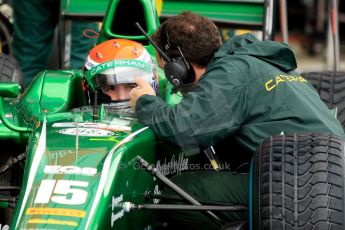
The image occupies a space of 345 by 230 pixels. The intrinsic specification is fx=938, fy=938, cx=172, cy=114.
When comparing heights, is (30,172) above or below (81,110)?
below

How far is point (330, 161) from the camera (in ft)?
12.8

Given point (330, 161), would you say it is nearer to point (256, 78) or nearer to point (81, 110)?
point (256, 78)

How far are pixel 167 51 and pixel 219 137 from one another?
70 cm

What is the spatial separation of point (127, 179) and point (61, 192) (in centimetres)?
37

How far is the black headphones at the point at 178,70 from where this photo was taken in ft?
15.1

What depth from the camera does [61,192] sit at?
12.4 ft

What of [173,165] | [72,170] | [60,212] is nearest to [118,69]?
[173,165]

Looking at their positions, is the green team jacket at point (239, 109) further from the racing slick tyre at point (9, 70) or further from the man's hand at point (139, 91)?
the racing slick tyre at point (9, 70)

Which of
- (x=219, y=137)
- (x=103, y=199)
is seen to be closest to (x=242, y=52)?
(x=219, y=137)

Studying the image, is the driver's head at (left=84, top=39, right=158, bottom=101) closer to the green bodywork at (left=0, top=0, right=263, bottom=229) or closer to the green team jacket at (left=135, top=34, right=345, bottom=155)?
the green bodywork at (left=0, top=0, right=263, bottom=229)

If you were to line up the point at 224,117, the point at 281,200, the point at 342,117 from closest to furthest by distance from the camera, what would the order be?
the point at 281,200 < the point at 224,117 < the point at 342,117

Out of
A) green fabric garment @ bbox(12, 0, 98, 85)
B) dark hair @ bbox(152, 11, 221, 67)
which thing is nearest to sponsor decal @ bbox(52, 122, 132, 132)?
dark hair @ bbox(152, 11, 221, 67)

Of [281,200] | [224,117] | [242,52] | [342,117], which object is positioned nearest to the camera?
[281,200]

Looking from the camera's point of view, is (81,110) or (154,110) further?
(81,110)
